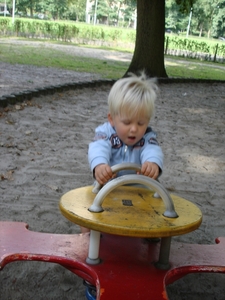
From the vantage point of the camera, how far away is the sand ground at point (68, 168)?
6.81ft

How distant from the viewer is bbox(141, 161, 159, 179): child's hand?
5.82 ft

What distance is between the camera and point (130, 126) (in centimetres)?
186

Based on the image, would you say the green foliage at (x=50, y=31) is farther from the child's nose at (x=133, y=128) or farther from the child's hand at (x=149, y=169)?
the child's hand at (x=149, y=169)

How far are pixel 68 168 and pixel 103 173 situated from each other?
1.95 metres

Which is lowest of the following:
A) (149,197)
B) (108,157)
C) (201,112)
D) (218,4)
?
(201,112)

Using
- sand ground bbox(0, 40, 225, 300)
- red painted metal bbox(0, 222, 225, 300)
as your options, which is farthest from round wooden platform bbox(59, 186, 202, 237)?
sand ground bbox(0, 40, 225, 300)

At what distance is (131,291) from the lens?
1.53 metres

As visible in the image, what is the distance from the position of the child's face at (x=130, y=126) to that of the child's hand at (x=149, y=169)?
0.52 feet

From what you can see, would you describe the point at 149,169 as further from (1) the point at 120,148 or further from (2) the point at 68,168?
(2) the point at 68,168

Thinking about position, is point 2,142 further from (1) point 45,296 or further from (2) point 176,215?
(2) point 176,215

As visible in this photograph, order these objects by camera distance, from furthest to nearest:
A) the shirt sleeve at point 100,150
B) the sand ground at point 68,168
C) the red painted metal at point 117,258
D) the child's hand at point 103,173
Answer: the sand ground at point 68,168 < the shirt sleeve at point 100,150 < the child's hand at point 103,173 < the red painted metal at point 117,258

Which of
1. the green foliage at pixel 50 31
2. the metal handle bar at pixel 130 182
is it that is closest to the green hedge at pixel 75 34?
the green foliage at pixel 50 31

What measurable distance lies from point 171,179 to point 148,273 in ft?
6.54

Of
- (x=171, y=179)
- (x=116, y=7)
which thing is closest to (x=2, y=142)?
(x=171, y=179)
